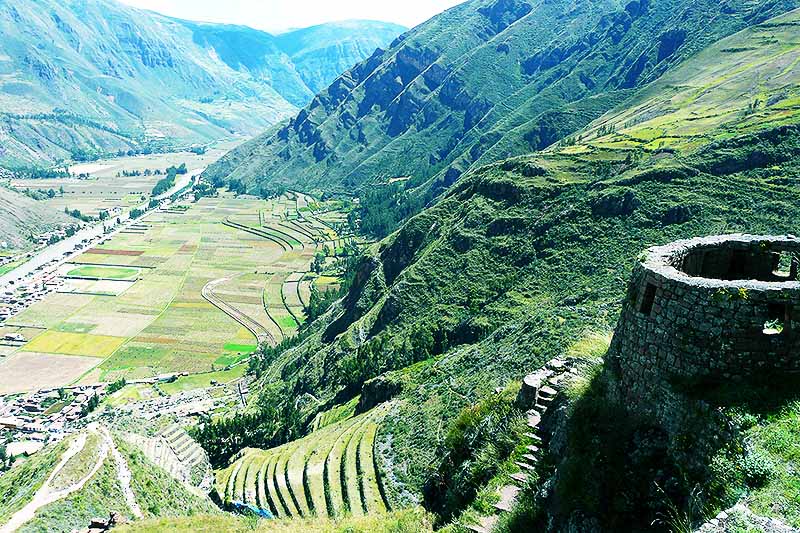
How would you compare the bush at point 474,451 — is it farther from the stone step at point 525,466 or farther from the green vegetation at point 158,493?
the green vegetation at point 158,493

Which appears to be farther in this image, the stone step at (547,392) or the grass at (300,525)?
the grass at (300,525)

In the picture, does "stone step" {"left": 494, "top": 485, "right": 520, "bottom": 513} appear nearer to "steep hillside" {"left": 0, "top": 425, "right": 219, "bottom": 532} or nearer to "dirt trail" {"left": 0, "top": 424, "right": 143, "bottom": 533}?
"steep hillside" {"left": 0, "top": 425, "right": 219, "bottom": 532}

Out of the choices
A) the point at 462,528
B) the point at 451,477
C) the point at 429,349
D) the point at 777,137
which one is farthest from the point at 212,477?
the point at 777,137

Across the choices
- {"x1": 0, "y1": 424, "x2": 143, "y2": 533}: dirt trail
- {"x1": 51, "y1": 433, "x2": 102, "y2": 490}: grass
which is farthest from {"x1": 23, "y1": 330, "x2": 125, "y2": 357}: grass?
{"x1": 51, "y1": 433, "x2": 102, "y2": 490}: grass

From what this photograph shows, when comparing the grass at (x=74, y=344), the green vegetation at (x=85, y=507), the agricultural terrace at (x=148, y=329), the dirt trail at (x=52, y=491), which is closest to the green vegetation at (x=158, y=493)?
the green vegetation at (x=85, y=507)

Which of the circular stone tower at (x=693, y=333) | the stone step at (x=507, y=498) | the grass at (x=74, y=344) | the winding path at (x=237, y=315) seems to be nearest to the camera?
the circular stone tower at (x=693, y=333)

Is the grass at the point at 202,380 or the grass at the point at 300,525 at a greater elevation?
the grass at the point at 300,525

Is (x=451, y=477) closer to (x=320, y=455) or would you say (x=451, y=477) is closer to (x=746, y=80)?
(x=320, y=455)
